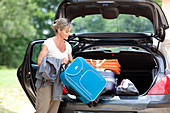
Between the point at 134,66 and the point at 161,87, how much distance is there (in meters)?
1.51

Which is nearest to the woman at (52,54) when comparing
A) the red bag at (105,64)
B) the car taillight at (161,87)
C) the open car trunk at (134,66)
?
the red bag at (105,64)

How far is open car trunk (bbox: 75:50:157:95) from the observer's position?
4855 mm

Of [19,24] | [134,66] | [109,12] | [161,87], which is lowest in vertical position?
[19,24]

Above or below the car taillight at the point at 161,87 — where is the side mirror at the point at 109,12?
above

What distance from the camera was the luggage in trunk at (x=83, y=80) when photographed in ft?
11.2

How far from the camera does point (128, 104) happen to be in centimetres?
350

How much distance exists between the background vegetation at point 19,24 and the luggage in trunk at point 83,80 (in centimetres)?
1792

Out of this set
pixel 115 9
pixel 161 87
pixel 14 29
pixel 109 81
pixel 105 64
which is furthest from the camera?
pixel 14 29

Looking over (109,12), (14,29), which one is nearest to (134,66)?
(109,12)

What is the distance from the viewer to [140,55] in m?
4.82

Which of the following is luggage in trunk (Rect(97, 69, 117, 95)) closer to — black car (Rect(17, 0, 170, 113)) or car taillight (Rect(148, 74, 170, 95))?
black car (Rect(17, 0, 170, 113))

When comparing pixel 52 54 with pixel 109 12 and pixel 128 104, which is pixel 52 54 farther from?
pixel 109 12

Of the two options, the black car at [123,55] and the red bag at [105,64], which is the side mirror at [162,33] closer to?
the black car at [123,55]

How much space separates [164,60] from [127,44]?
0.59 meters
